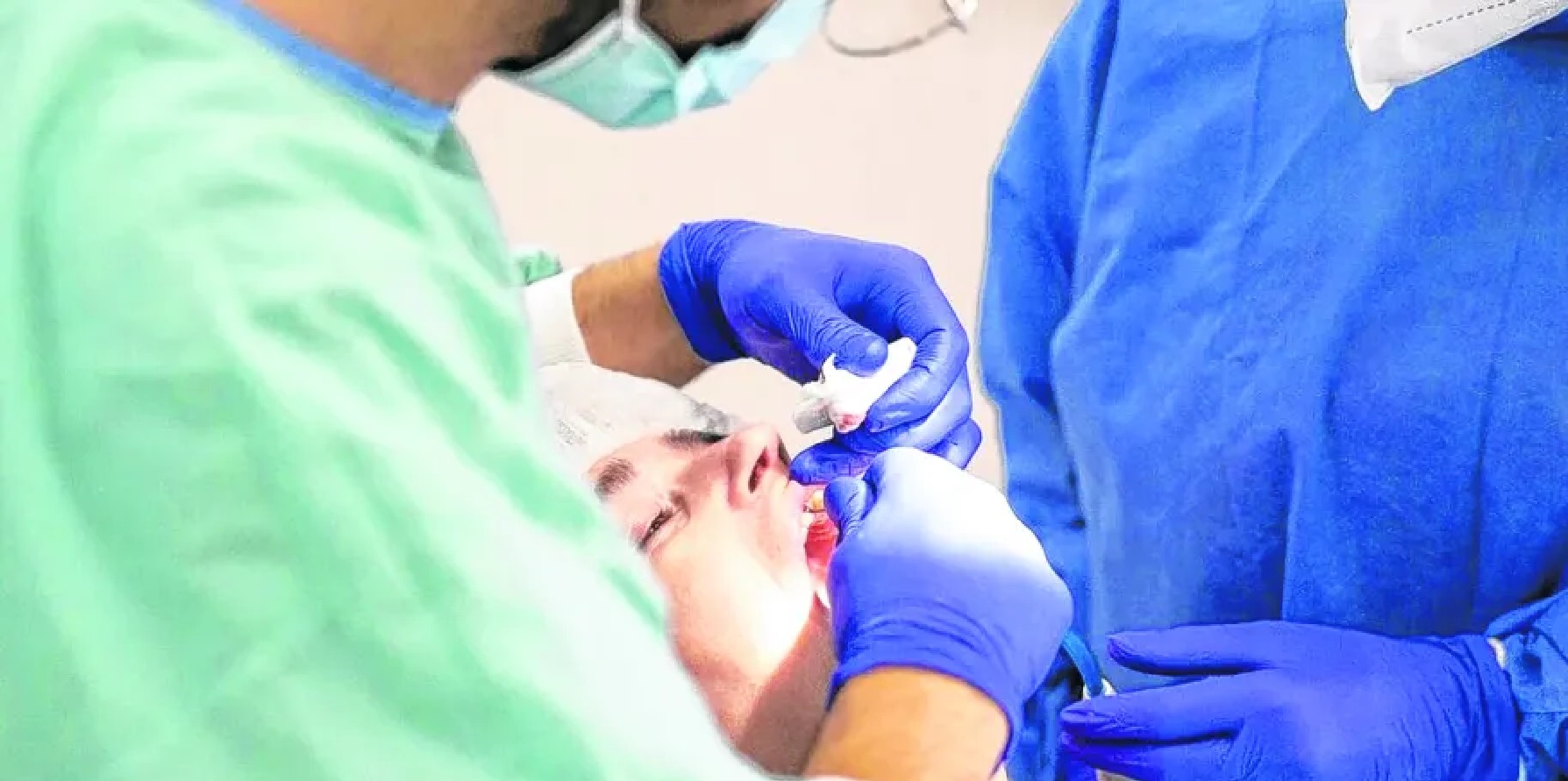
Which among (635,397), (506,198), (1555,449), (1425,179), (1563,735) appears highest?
(1425,179)

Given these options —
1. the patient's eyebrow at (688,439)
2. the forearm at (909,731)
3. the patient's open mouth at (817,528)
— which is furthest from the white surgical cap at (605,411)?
the forearm at (909,731)

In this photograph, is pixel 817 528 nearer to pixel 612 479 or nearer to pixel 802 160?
pixel 612 479

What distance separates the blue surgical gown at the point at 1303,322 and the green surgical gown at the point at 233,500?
61cm

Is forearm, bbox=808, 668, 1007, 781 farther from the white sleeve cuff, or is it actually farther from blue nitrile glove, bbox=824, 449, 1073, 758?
the white sleeve cuff

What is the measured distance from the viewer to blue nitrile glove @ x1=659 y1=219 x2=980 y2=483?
1.08m

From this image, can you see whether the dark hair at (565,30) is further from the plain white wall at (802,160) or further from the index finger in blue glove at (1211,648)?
the plain white wall at (802,160)

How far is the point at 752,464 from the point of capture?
1.12 m

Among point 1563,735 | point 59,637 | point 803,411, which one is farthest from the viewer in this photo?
point 803,411

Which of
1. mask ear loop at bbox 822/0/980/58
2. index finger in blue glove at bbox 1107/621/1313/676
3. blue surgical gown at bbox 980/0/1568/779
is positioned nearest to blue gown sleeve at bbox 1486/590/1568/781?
blue surgical gown at bbox 980/0/1568/779

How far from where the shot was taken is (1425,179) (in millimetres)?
830

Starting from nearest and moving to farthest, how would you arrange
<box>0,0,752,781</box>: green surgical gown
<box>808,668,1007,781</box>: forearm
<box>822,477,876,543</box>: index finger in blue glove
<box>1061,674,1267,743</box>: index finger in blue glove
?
<box>0,0,752,781</box>: green surgical gown < <box>808,668,1007,781</box>: forearm < <box>1061,674,1267,743</box>: index finger in blue glove < <box>822,477,876,543</box>: index finger in blue glove

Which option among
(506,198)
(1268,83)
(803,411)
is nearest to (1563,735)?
(1268,83)

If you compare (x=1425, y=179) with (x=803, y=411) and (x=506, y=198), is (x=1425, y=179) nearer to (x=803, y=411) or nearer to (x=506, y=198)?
→ (x=803, y=411)

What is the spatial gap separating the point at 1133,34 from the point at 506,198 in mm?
1229
